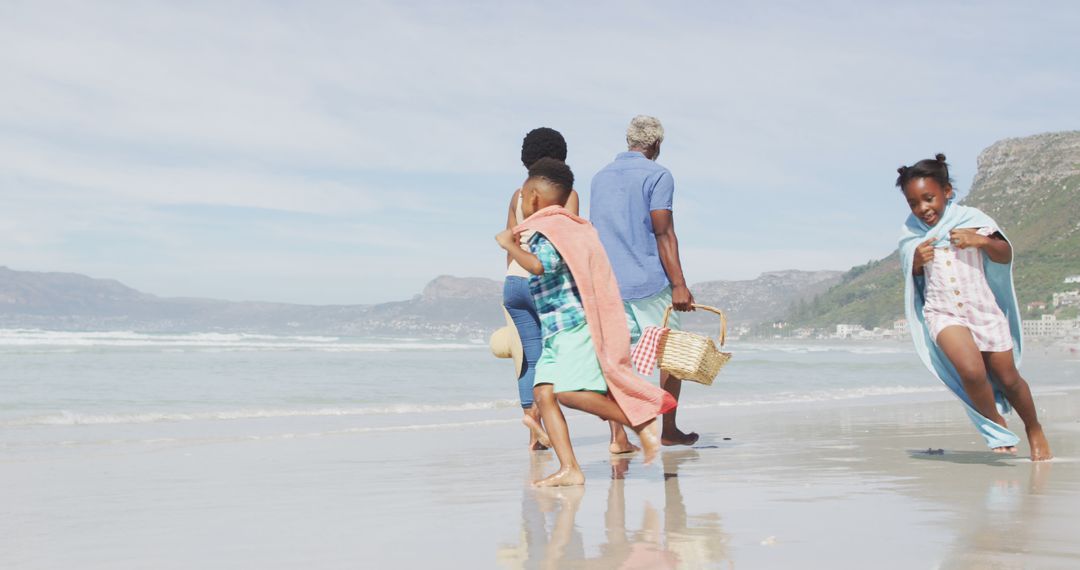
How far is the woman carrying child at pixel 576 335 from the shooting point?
4703 mm

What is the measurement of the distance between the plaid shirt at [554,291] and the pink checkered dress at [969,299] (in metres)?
1.94

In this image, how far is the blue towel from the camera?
536 centimetres

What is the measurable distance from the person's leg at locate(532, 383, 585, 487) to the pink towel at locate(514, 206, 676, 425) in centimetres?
26

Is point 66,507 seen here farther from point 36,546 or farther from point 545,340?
point 545,340

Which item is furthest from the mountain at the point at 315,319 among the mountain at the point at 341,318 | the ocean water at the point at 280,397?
the ocean water at the point at 280,397

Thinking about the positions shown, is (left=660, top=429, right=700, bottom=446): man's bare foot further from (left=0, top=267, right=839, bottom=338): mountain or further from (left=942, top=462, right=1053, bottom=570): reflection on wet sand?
(left=0, top=267, right=839, bottom=338): mountain

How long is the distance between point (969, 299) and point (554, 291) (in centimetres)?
214

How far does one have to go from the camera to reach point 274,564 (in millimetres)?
3246

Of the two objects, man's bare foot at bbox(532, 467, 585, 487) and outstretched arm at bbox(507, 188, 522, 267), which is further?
outstretched arm at bbox(507, 188, 522, 267)

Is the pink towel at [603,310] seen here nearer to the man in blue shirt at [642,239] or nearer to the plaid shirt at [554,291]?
the plaid shirt at [554,291]

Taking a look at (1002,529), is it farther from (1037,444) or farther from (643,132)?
(643,132)

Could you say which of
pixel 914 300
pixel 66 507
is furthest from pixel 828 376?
pixel 66 507

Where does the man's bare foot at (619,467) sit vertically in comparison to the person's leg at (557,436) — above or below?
below

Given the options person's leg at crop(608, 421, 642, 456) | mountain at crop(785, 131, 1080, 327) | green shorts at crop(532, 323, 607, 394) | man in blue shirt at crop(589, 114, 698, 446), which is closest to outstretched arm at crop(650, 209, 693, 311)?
man in blue shirt at crop(589, 114, 698, 446)
